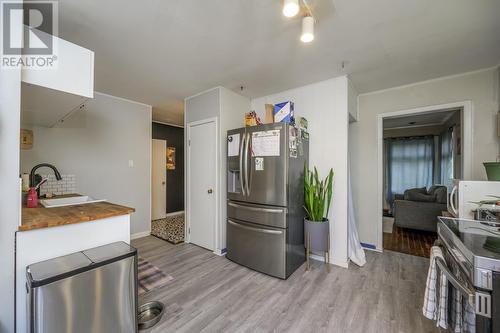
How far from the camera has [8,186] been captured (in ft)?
3.93

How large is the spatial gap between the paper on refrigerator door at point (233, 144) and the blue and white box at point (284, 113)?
571 mm

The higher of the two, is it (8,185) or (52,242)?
(8,185)

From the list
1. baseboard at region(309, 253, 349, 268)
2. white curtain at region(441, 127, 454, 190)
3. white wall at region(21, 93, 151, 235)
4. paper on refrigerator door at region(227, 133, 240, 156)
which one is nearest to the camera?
baseboard at region(309, 253, 349, 268)

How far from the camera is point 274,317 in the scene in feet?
5.94

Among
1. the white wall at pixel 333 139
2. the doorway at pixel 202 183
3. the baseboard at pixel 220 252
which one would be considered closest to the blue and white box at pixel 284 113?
the white wall at pixel 333 139

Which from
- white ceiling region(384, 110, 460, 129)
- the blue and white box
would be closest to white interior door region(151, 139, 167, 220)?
the blue and white box

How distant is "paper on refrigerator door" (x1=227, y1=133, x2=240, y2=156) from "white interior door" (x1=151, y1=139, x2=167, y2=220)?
2.94m

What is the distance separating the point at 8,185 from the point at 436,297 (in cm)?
259

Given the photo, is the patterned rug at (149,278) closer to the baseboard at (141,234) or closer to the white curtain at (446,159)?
the baseboard at (141,234)

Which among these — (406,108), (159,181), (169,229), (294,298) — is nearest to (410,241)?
(406,108)

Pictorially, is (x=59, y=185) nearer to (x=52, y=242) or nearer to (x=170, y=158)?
(x=52, y=242)

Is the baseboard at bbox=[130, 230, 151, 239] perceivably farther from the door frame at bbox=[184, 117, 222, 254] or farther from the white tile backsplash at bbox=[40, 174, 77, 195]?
the white tile backsplash at bbox=[40, 174, 77, 195]

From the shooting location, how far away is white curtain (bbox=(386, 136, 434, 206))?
5.93m

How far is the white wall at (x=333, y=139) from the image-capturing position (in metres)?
2.72
